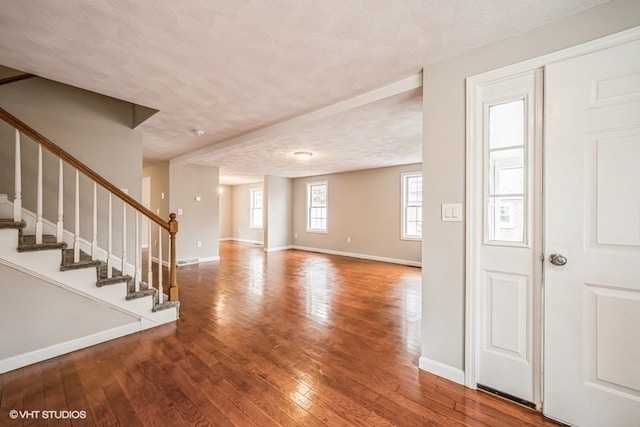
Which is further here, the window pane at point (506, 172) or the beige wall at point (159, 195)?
the beige wall at point (159, 195)

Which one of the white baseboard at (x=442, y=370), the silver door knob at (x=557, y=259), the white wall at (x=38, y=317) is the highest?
the silver door knob at (x=557, y=259)

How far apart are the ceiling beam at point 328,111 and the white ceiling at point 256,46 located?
5 cm

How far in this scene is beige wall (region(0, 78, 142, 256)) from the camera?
2.81m

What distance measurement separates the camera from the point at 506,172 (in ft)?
5.65

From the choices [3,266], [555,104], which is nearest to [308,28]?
[555,104]

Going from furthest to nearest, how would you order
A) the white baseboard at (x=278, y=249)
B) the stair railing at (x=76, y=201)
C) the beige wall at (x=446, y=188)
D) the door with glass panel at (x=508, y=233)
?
the white baseboard at (x=278, y=249) < the stair railing at (x=76, y=201) < the beige wall at (x=446, y=188) < the door with glass panel at (x=508, y=233)

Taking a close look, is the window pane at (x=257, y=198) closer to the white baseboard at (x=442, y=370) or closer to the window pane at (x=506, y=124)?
the white baseboard at (x=442, y=370)

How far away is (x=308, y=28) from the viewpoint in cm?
160

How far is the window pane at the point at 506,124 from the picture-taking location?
65.8 inches

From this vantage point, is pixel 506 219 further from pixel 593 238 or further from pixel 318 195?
pixel 318 195

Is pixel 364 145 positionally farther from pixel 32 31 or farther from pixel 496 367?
pixel 32 31

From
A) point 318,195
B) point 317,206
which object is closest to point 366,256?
point 317,206

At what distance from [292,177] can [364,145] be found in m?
4.32

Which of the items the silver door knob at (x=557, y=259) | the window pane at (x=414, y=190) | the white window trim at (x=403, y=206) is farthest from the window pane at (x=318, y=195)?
the silver door knob at (x=557, y=259)
